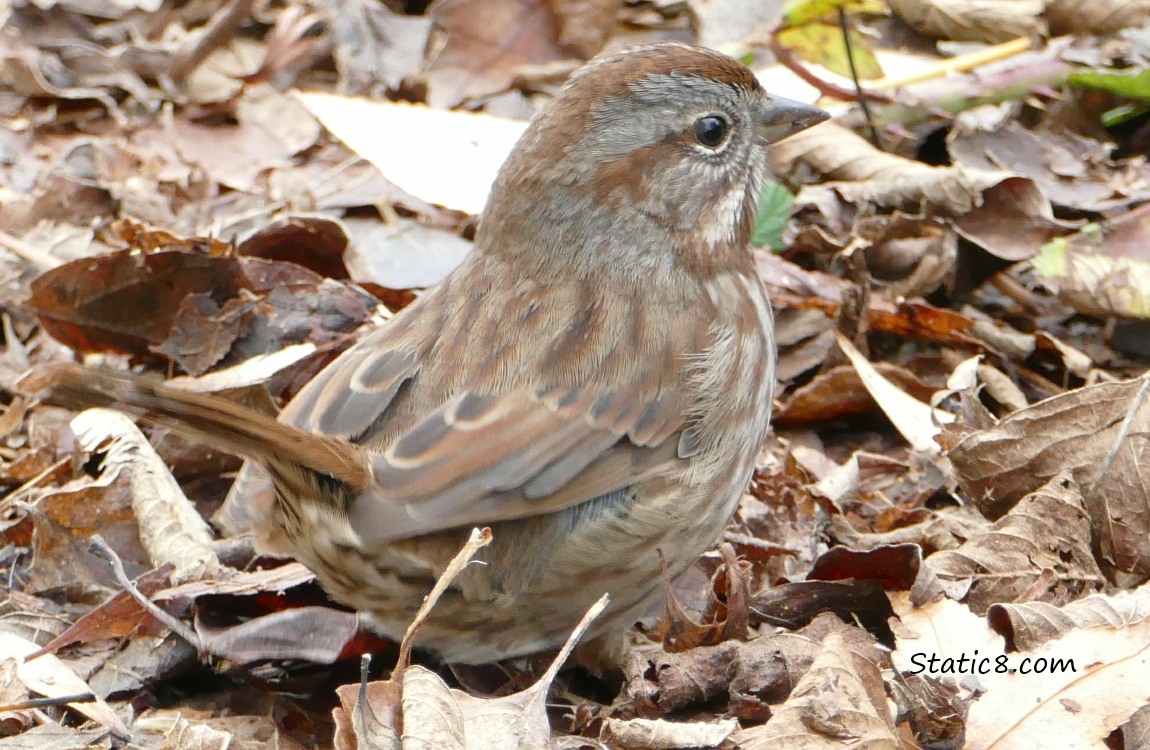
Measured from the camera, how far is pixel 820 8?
5.24 meters

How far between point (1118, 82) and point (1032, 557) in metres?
2.57

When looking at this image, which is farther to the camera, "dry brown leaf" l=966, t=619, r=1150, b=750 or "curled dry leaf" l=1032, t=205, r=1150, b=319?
"curled dry leaf" l=1032, t=205, r=1150, b=319

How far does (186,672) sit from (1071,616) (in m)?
1.99

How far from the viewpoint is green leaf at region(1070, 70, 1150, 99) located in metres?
5.08

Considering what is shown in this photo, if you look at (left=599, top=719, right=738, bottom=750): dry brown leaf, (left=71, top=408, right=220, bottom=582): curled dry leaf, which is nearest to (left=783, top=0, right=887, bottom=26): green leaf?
(left=71, top=408, right=220, bottom=582): curled dry leaf

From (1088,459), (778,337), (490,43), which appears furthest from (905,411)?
(490,43)

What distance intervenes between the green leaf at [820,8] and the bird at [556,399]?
5.42ft

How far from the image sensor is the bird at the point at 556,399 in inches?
113

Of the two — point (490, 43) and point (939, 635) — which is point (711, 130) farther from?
point (490, 43)

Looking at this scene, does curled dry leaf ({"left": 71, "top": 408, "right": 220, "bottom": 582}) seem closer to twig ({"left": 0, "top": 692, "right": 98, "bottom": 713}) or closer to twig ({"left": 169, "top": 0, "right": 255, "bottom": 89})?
twig ({"left": 0, "top": 692, "right": 98, "bottom": 713})

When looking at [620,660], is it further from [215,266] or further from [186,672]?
[215,266]

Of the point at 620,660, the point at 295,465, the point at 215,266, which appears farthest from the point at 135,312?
the point at 620,660

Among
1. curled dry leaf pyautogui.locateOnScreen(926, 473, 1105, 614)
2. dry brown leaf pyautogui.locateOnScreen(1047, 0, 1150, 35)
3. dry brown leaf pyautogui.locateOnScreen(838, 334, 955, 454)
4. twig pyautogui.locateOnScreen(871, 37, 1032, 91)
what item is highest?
dry brown leaf pyautogui.locateOnScreen(1047, 0, 1150, 35)

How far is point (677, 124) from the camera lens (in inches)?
135
